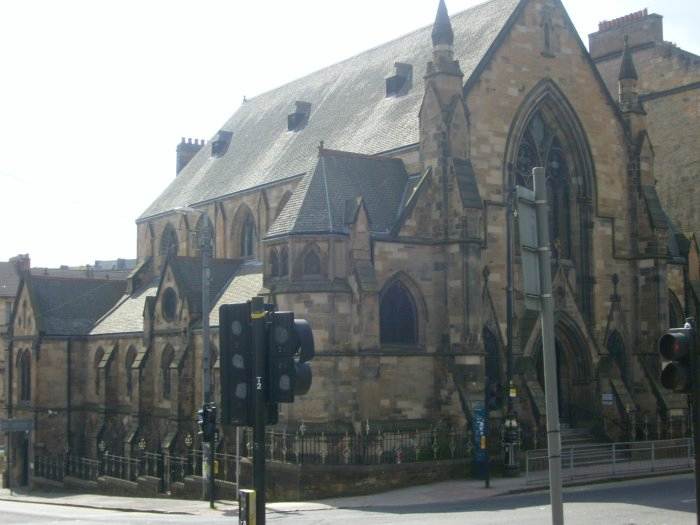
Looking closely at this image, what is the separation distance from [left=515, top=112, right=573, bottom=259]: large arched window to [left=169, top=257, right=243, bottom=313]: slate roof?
43.0 ft

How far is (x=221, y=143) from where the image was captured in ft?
175

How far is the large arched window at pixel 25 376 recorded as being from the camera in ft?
163

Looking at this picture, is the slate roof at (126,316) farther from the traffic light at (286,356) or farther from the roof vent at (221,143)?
the traffic light at (286,356)

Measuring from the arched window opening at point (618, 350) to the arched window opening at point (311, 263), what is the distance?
12678mm

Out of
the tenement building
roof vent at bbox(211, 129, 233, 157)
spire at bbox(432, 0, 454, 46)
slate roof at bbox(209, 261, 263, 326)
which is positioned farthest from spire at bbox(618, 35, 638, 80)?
roof vent at bbox(211, 129, 233, 157)

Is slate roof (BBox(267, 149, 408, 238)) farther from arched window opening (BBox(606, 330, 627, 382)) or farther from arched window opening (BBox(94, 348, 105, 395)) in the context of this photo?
arched window opening (BBox(94, 348, 105, 395))

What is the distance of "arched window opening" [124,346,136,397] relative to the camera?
44688mm

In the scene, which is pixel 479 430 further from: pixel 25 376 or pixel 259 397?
pixel 25 376

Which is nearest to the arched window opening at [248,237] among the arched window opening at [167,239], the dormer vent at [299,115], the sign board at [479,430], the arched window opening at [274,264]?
the dormer vent at [299,115]

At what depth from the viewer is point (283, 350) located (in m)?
9.36

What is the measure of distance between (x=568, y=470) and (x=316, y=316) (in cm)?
877

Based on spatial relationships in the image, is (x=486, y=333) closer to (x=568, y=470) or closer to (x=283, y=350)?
(x=568, y=470)

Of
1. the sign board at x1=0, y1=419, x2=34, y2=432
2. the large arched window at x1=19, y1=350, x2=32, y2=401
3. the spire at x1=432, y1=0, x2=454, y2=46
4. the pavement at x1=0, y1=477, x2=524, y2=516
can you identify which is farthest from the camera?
the large arched window at x1=19, y1=350, x2=32, y2=401

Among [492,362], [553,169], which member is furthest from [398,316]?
[553,169]
